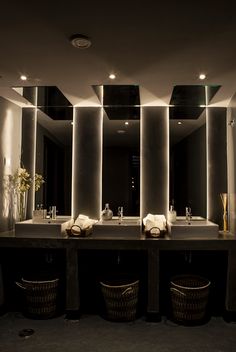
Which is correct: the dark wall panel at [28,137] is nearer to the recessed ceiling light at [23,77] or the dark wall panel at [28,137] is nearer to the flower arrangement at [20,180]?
the flower arrangement at [20,180]

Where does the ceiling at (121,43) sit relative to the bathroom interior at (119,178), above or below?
above

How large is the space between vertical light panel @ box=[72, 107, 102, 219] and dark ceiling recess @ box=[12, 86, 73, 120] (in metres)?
0.19

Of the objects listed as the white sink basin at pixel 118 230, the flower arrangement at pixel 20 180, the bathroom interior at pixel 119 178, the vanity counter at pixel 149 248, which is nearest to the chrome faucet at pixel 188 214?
the bathroom interior at pixel 119 178

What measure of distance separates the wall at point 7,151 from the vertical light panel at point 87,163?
0.74 m

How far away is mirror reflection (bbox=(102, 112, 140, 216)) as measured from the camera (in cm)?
402

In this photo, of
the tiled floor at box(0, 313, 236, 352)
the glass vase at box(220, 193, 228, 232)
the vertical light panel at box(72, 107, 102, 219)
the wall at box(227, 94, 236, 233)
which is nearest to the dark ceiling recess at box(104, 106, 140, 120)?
the vertical light panel at box(72, 107, 102, 219)

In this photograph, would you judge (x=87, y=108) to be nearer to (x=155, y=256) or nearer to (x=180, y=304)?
(x=155, y=256)

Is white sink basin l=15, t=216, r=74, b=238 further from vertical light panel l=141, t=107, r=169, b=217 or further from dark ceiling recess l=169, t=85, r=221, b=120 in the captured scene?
dark ceiling recess l=169, t=85, r=221, b=120

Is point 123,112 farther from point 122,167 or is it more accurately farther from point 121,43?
point 121,43

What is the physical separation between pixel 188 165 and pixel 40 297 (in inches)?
90.0

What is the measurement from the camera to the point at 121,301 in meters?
3.21

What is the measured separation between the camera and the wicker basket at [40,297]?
10.9ft

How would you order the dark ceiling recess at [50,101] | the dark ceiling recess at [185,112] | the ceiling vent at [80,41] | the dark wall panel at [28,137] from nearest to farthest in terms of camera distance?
the ceiling vent at [80,41] < the dark ceiling recess at [50,101] < the dark ceiling recess at [185,112] < the dark wall panel at [28,137]

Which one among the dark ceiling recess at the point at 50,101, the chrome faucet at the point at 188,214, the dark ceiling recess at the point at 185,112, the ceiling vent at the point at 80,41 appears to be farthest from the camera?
the dark ceiling recess at the point at 185,112
